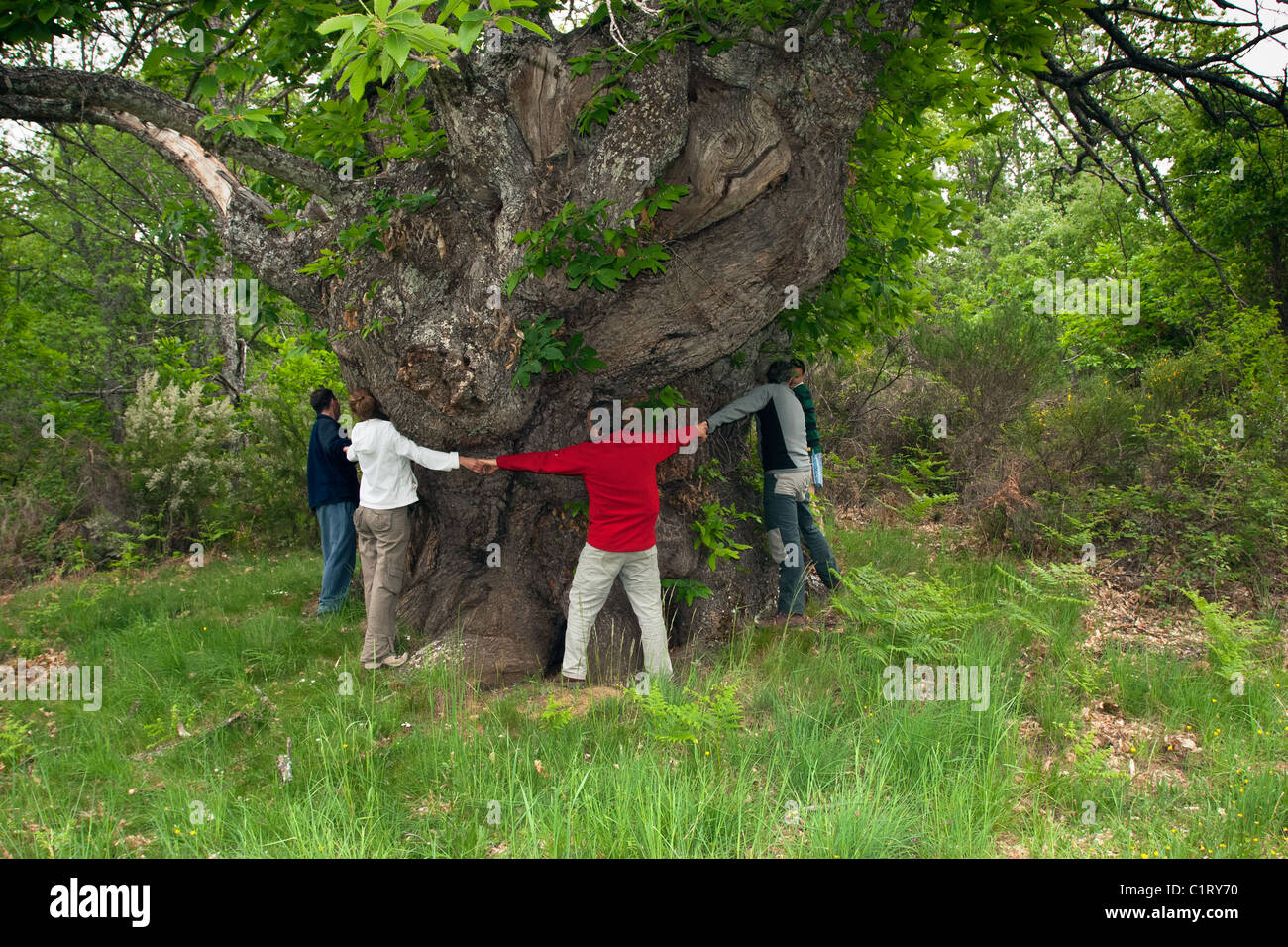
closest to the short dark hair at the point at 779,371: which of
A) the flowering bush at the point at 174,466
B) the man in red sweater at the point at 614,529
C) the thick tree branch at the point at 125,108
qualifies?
the man in red sweater at the point at 614,529

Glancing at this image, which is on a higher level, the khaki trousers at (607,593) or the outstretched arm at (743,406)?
the outstretched arm at (743,406)

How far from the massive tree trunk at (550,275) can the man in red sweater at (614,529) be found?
0.34m

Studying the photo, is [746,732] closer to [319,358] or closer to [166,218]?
[166,218]

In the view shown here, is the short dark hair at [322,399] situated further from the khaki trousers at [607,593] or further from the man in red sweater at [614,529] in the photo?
the khaki trousers at [607,593]

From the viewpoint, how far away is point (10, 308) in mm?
12781

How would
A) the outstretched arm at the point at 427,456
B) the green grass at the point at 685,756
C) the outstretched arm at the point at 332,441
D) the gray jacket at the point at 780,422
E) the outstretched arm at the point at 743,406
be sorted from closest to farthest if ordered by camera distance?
1. the green grass at the point at 685,756
2. the outstretched arm at the point at 427,456
3. the outstretched arm at the point at 743,406
4. the gray jacket at the point at 780,422
5. the outstretched arm at the point at 332,441

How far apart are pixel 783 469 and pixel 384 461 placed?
130 inches

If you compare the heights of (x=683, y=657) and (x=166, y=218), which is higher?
(x=166, y=218)

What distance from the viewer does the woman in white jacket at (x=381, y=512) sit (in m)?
6.03

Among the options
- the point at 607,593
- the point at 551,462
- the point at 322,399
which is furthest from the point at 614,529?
the point at 322,399

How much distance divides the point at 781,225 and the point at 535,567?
10.9ft

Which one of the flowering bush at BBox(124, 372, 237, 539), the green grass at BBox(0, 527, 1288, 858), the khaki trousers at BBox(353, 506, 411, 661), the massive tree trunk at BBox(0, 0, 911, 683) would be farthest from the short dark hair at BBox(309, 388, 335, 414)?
the flowering bush at BBox(124, 372, 237, 539)

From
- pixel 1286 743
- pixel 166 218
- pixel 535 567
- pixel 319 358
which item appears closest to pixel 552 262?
pixel 535 567

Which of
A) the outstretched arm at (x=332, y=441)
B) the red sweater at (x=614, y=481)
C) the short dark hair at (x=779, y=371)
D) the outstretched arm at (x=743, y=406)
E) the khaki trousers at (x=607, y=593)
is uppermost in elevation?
the short dark hair at (x=779, y=371)
